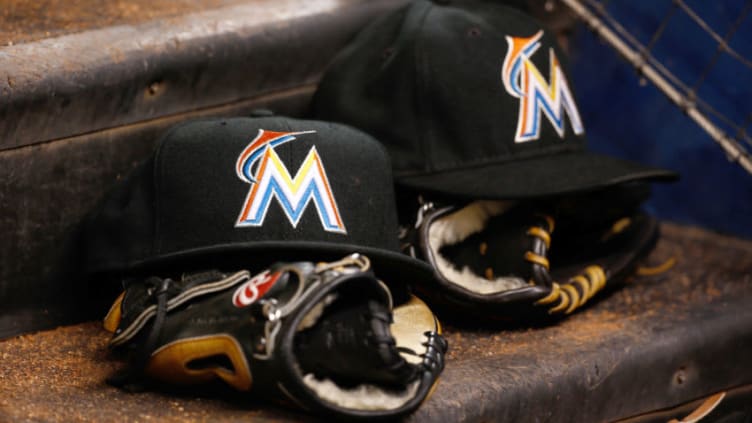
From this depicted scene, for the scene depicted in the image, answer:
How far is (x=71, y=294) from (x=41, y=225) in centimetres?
11

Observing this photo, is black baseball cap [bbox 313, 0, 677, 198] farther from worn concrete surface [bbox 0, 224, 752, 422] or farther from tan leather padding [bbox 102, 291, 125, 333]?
tan leather padding [bbox 102, 291, 125, 333]

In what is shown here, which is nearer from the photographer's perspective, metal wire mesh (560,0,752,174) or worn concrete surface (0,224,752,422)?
worn concrete surface (0,224,752,422)

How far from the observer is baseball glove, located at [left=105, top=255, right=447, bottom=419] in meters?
1.04

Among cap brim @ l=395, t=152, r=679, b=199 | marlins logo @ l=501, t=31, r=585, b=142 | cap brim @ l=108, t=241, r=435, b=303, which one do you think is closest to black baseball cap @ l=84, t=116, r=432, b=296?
cap brim @ l=108, t=241, r=435, b=303

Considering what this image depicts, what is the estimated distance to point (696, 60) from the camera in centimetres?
188

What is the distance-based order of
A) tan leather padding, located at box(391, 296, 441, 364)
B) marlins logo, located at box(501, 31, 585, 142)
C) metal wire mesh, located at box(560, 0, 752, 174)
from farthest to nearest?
1. metal wire mesh, located at box(560, 0, 752, 174)
2. marlins logo, located at box(501, 31, 585, 142)
3. tan leather padding, located at box(391, 296, 441, 364)

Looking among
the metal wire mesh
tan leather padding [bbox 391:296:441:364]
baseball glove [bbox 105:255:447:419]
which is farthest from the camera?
the metal wire mesh

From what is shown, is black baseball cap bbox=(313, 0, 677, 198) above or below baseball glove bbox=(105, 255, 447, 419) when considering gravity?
above

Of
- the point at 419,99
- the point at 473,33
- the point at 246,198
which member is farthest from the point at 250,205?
the point at 473,33

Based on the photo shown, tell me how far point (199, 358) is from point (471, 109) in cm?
57

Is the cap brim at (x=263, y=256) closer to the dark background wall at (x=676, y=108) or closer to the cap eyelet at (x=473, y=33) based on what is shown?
the cap eyelet at (x=473, y=33)

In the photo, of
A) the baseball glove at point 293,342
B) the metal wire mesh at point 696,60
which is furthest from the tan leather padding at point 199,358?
the metal wire mesh at point 696,60

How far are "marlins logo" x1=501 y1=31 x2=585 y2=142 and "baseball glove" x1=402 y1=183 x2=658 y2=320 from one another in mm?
112

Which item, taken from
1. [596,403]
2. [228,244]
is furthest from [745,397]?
[228,244]
